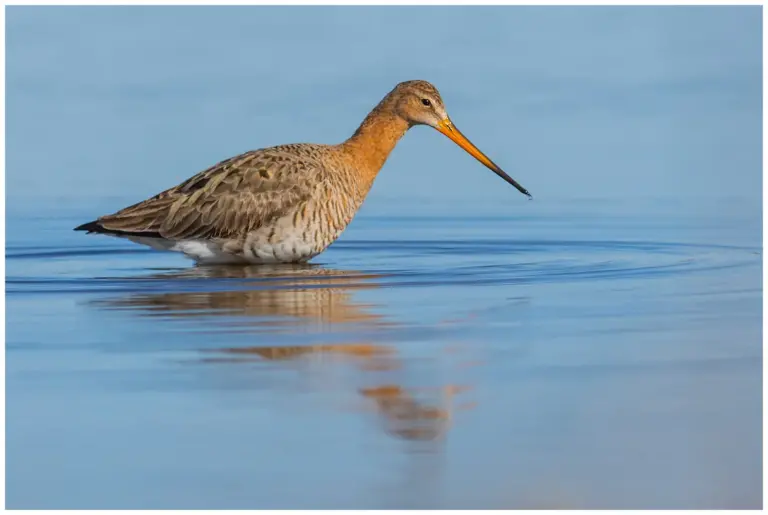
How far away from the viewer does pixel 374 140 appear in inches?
497

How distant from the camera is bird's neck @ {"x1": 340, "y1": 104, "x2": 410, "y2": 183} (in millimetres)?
12508

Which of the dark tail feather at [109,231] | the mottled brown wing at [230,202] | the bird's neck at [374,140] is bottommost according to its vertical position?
the dark tail feather at [109,231]

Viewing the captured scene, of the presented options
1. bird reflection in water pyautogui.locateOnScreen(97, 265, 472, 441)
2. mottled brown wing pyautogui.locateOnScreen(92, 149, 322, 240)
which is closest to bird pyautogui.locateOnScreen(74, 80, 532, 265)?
mottled brown wing pyautogui.locateOnScreen(92, 149, 322, 240)

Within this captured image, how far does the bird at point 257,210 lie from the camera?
11703 mm

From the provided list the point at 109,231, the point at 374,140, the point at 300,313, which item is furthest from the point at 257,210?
the point at 300,313

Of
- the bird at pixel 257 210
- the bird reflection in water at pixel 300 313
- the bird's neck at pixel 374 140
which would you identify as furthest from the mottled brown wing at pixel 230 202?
the bird's neck at pixel 374 140

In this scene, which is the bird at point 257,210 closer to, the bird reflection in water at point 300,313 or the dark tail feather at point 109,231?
the dark tail feather at point 109,231

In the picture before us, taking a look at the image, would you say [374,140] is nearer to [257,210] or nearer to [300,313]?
[257,210]

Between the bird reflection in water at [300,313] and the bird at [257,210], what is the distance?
0.22 meters

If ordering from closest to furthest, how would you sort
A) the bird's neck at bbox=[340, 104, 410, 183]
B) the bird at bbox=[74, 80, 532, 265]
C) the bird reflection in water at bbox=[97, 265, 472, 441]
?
the bird reflection in water at bbox=[97, 265, 472, 441] < the bird at bbox=[74, 80, 532, 265] < the bird's neck at bbox=[340, 104, 410, 183]

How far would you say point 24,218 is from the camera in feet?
53.1

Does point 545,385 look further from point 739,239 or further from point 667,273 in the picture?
point 739,239

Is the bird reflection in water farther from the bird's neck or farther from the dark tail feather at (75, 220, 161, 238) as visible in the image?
the bird's neck

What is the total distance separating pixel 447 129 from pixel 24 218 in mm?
5575
